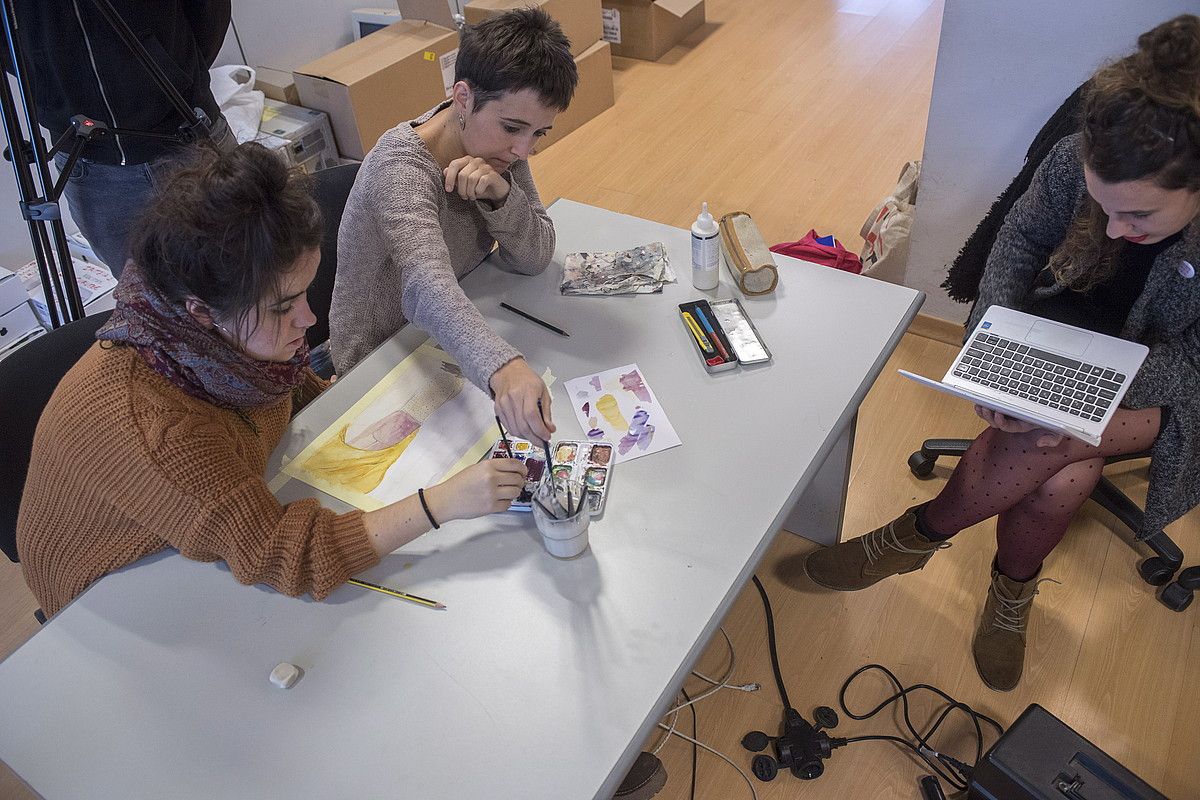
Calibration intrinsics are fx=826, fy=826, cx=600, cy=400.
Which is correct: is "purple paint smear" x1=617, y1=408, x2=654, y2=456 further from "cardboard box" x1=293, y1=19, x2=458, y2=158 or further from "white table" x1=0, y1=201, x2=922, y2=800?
"cardboard box" x1=293, y1=19, x2=458, y2=158

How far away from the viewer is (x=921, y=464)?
1951 mm

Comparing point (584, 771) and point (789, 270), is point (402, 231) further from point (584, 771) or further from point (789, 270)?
point (584, 771)

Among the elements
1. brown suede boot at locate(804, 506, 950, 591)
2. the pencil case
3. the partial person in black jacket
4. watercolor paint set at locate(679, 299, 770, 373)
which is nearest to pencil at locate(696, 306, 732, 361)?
watercolor paint set at locate(679, 299, 770, 373)

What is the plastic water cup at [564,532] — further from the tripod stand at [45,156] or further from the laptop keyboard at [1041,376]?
the tripod stand at [45,156]

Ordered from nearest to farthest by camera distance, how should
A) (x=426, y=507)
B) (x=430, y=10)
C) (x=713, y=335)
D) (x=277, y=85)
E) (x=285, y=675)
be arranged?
(x=285, y=675) → (x=426, y=507) → (x=713, y=335) → (x=277, y=85) → (x=430, y=10)

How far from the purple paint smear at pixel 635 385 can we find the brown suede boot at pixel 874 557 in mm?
633

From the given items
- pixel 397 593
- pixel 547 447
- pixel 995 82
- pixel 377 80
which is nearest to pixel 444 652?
pixel 397 593

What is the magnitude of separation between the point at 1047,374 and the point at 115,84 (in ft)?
5.96

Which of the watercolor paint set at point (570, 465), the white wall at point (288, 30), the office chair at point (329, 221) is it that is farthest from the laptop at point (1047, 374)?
the white wall at point (288, 30)

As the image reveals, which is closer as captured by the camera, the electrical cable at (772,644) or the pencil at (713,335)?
the pencil at (713,335)

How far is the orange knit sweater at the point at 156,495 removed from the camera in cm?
97

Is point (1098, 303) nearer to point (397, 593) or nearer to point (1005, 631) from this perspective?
point (1005, 631)

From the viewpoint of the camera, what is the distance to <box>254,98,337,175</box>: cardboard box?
8.96ft

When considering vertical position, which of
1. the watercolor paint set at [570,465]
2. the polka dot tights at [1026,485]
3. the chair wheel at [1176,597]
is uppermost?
the watercolor paint set at [570,465]
